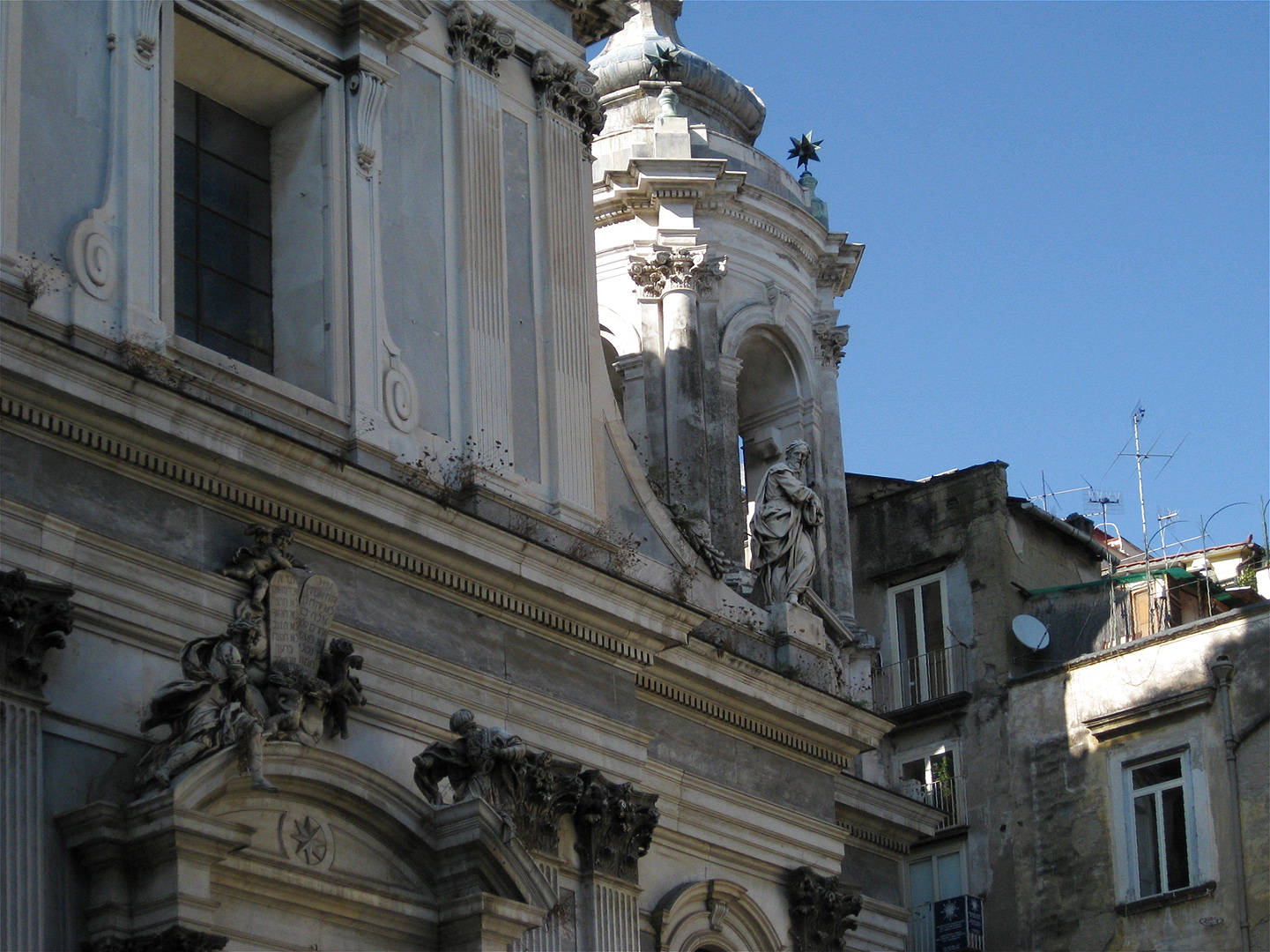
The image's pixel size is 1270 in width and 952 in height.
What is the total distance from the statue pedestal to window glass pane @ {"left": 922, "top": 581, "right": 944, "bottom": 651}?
10068 millimetres

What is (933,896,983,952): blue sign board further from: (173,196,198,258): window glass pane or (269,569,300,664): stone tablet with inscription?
(269,569,300,664): stone tablet with inscription

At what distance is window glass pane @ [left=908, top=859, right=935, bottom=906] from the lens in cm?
3119

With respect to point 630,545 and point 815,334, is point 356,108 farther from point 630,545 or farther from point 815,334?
point 815,334

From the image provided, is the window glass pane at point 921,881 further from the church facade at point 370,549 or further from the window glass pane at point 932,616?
the church facade at point 370,549

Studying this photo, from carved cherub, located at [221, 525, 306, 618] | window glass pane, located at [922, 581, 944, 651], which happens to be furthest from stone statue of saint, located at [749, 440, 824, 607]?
window glass pane, located at [922, 581, 944, 651]

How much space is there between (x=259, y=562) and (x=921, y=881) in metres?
16.4

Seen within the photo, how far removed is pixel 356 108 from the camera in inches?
761

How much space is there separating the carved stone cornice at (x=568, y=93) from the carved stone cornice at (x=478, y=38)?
0.47 m

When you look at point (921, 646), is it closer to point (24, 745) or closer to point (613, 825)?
point (613, 825)

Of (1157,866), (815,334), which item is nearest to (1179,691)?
(1157,866)

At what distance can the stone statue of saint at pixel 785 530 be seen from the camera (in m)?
22.6

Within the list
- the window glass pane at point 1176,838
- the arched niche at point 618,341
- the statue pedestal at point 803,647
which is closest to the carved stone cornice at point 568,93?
the arched niche at point 618,341

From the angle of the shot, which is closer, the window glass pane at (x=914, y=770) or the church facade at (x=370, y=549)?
the church facade at (x=370, y=549)

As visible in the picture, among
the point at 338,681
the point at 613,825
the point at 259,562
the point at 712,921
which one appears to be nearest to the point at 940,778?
the point at 712,921
